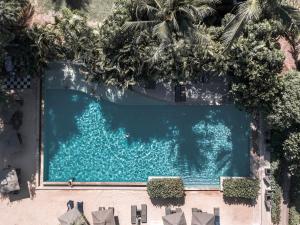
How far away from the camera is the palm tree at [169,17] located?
71.6 ft

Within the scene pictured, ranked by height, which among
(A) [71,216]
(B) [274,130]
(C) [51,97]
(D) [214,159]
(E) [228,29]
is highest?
(E) [228,29]

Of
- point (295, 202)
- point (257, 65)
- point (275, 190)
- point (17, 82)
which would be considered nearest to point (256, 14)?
point (257, 65)

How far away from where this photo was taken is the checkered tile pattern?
28.1 metres

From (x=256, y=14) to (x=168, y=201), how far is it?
1335 cm

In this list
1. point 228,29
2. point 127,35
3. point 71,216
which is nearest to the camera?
point 228,29

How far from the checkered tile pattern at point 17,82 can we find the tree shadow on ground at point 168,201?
11.0 metres

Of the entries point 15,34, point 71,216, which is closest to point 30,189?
point 71,216

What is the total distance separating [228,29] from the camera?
21609 millimetres

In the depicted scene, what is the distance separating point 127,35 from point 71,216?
11547mm

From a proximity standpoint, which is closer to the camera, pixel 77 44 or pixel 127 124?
pixel 77 44

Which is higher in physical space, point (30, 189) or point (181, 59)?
point (181, 59)

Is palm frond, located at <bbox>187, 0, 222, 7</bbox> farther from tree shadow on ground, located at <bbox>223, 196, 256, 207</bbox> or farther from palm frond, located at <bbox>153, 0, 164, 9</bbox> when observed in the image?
tree shadow on ground, located at <bbox>223, 196, 256, 207</bbox>

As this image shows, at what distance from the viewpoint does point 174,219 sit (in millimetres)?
26797

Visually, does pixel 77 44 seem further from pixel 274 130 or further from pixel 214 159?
pixel 274 130
